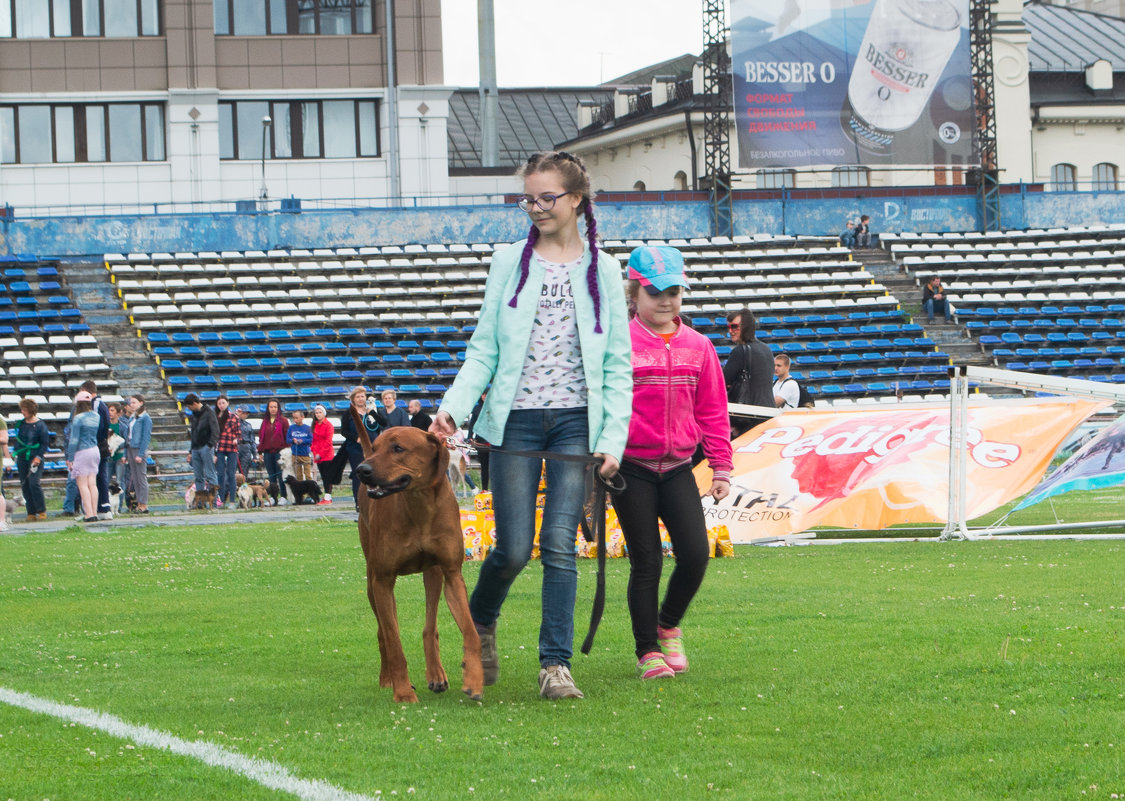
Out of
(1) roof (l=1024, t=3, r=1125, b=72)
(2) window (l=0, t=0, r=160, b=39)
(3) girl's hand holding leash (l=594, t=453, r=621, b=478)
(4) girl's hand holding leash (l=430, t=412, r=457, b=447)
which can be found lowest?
(3) girl's hand holding leash (l=594, t=453, r=621, b=478)

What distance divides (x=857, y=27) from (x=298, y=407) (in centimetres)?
1849

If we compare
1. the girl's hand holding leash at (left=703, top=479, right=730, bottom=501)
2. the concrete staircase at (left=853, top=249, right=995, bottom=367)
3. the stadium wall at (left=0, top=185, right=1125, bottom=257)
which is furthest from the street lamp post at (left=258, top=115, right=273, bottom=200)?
the girl's hand holding leash at (left=703, top=479, right=730, bottom=501)

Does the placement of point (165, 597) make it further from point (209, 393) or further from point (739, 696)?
point (209, 393)

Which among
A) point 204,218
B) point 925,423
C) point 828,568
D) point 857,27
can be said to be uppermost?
point 857,27

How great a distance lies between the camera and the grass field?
4535mm

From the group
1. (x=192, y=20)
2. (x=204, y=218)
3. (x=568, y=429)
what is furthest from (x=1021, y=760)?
(x=192, y=20)

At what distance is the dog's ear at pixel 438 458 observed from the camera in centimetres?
593

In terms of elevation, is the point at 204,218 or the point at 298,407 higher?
the point at 204,218

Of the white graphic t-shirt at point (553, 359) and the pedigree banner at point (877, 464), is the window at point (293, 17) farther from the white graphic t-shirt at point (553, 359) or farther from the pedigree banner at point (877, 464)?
the white graphic t-shirt at point (553, 359)

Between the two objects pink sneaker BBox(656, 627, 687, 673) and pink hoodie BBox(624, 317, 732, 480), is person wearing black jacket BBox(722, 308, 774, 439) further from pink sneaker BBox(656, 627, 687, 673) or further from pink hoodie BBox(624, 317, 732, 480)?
pink sneaker BBox(656, 627, 687, 673)

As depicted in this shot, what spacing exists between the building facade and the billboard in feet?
30.3

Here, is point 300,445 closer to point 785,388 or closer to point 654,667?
point 785,388

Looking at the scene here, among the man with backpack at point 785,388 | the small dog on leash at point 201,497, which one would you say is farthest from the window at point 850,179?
the man with backpack at point 785,388

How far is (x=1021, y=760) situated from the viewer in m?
4.58
